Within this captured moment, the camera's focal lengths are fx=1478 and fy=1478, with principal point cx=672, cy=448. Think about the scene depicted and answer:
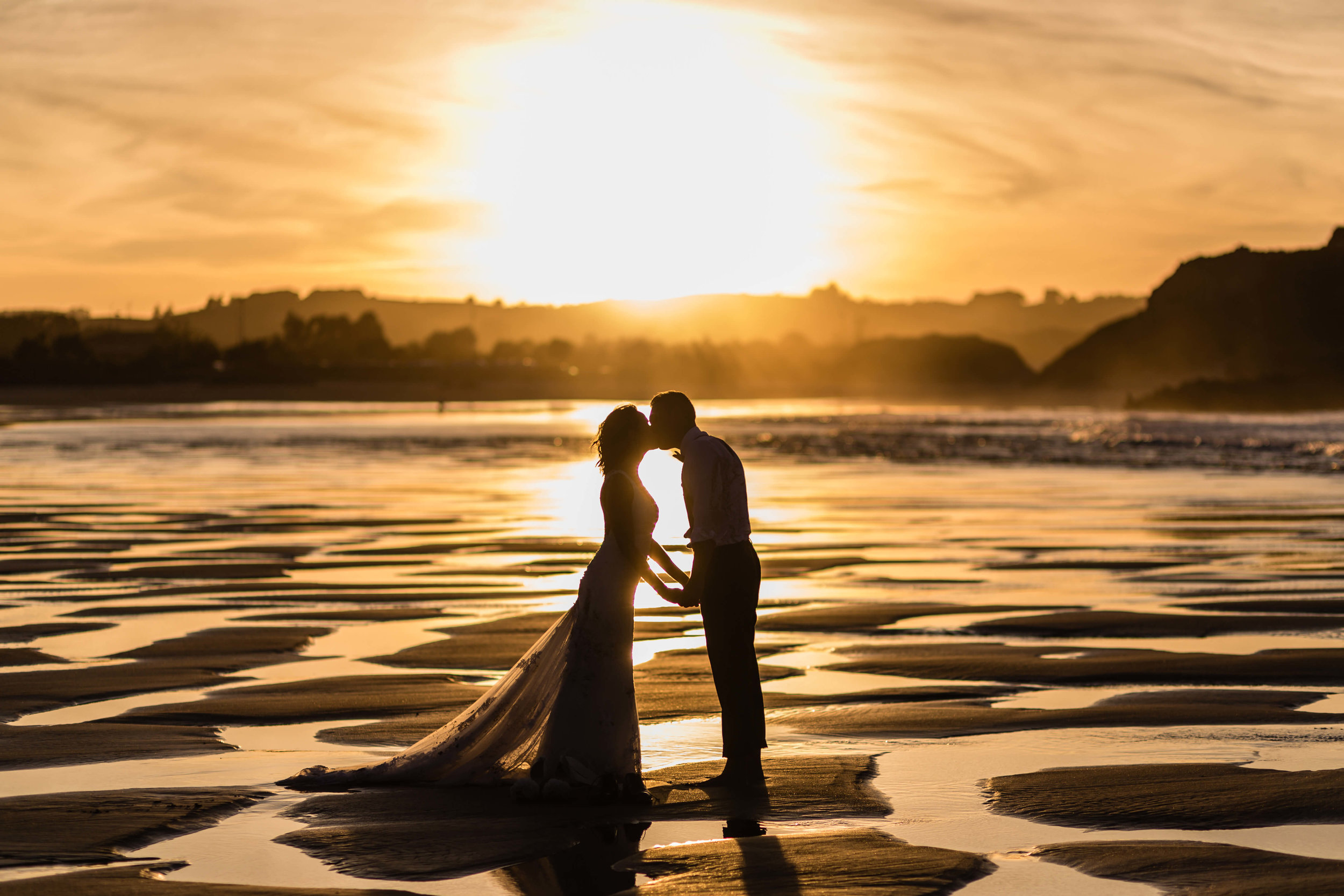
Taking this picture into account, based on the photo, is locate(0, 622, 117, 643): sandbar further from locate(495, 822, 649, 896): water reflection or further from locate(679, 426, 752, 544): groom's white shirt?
locate(495, 822, 649, 896): water reflection

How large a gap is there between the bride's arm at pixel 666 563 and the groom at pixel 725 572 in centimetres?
6

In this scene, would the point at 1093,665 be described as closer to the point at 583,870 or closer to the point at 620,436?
the point at 620,436

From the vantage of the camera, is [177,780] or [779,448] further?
[779,448]

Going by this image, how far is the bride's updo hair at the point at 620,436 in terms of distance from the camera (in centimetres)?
745

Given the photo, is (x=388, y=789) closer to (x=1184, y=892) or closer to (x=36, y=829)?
(x=36, y=829)

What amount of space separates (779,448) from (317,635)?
151ft

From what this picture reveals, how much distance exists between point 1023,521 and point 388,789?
1827cm

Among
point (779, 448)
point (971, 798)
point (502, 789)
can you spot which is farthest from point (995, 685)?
point (779, 448)

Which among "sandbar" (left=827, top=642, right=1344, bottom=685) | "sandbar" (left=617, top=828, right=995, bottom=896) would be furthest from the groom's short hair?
"sandbar" (left=827, top=642, right=1344, bottom=685)

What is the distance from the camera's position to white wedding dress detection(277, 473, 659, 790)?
735 cm

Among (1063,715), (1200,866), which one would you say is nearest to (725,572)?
(1200,866)

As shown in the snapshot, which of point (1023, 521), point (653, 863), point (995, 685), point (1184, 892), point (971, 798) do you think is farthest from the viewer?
point (1023, 521)

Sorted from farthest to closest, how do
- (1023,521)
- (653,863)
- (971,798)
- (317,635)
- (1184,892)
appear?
(1023,521) → (317,635) → (971,798) → (653,863) → (1184,892)

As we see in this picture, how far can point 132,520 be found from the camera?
80.8 feet
